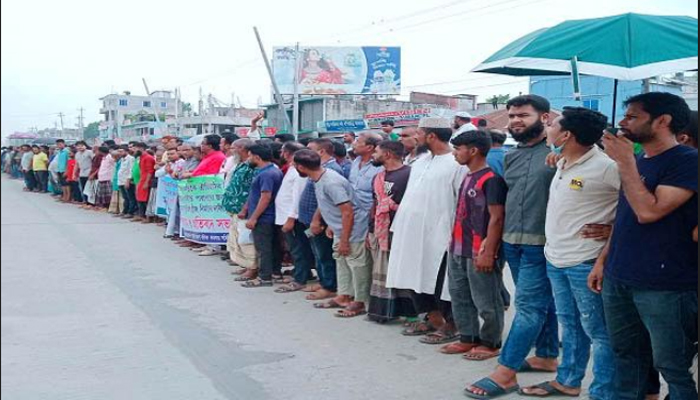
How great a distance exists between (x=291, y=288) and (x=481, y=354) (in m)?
3.07

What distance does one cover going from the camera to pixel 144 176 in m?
14.3

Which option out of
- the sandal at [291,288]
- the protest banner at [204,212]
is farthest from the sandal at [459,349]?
the protest banner at [204,212]

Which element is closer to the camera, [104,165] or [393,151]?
[393,151]

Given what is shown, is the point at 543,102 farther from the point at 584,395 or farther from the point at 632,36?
the point at 584,395

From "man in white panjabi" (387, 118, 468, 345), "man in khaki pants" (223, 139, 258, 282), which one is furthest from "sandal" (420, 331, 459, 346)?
"man in khaki pants" (223, 139, 258, 282)

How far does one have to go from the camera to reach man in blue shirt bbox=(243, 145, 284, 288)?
8102 millimetres

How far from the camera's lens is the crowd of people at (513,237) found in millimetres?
3457

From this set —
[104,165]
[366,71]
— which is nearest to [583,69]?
[104,165]

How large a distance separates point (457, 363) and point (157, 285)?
4222mm

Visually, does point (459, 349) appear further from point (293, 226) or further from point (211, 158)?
point (211, 158)

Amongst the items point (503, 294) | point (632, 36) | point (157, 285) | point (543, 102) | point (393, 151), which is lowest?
point (157, 285)

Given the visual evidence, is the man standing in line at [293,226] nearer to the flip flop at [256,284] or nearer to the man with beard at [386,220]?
the flip flop at [256,284]

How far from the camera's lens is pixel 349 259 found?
22.8 ft

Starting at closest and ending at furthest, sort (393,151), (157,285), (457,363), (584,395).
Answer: (584,395), (457,363), (393,151), (157,285)
